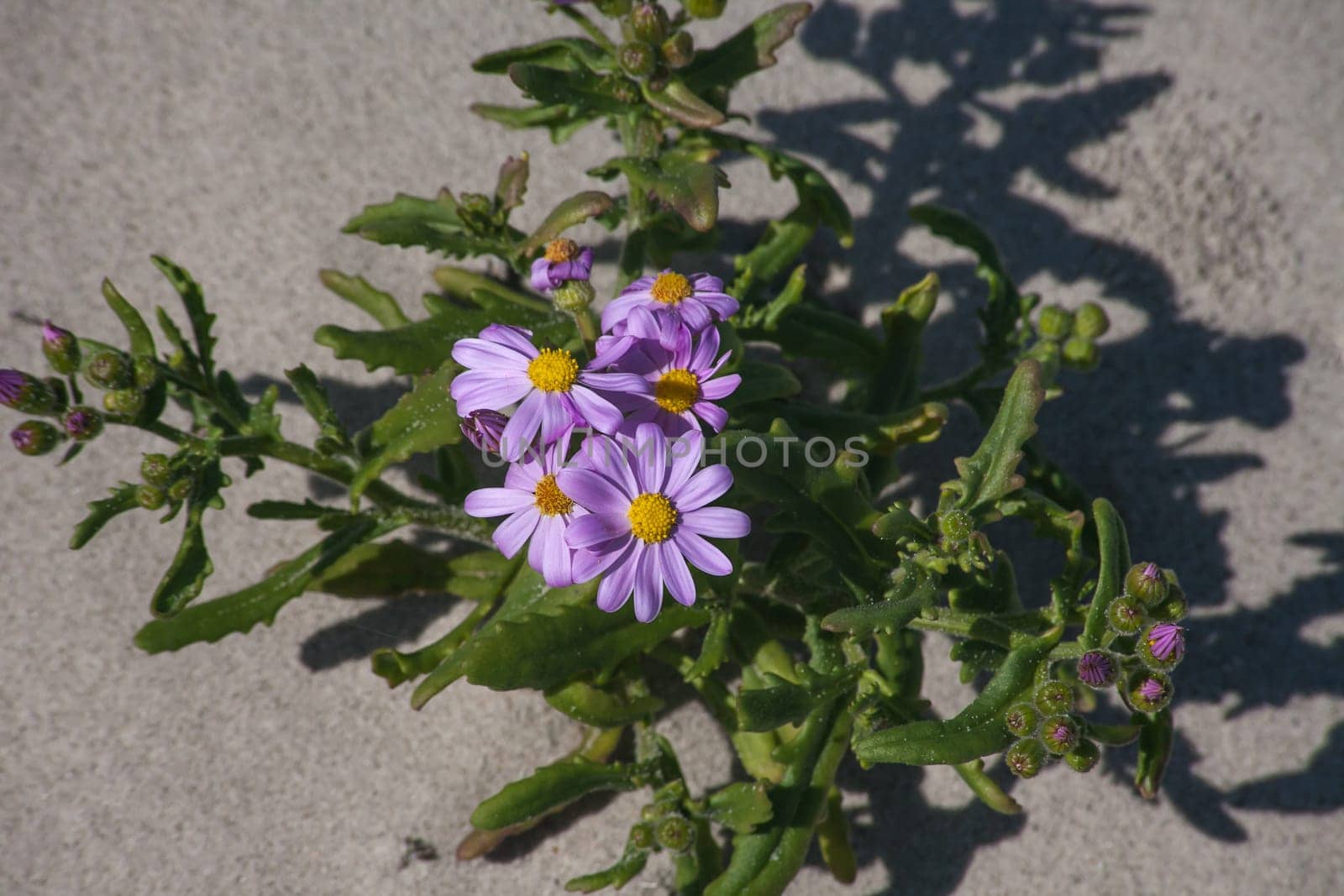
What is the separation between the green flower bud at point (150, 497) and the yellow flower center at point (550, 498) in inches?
36.9

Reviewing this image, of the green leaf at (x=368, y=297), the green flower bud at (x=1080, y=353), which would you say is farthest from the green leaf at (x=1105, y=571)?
the green leaf at (x=368, y=297)

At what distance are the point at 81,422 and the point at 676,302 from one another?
1.45 metres

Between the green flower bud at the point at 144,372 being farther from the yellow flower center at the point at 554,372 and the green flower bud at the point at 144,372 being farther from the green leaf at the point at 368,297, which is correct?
the yellow flower center at the point at 554,372

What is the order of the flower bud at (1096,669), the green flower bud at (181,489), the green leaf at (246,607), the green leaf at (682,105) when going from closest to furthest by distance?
the flower bud at (1096,669)
the green flower bud at (181,489)
the green leaf at (682,105)
the green leaf at (246,607)

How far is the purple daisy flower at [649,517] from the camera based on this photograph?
216 cm

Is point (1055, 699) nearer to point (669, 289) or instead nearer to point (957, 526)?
point (957, 526)

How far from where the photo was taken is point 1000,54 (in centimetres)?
408

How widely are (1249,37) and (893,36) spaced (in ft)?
4.71

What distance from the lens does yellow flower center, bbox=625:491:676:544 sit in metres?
2.18

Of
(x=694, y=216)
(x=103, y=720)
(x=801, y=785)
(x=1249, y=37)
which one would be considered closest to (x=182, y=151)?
(x=103, y=720)

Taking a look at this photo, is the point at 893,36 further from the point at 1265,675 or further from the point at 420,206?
the point at 1265,675

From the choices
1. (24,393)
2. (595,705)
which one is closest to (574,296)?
(595,705)

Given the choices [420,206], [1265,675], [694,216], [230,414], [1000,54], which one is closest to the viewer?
[694,216]

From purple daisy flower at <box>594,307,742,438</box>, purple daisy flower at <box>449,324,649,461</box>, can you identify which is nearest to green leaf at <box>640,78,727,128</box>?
purple daisy flower at <box>594,307,742,438</box>
